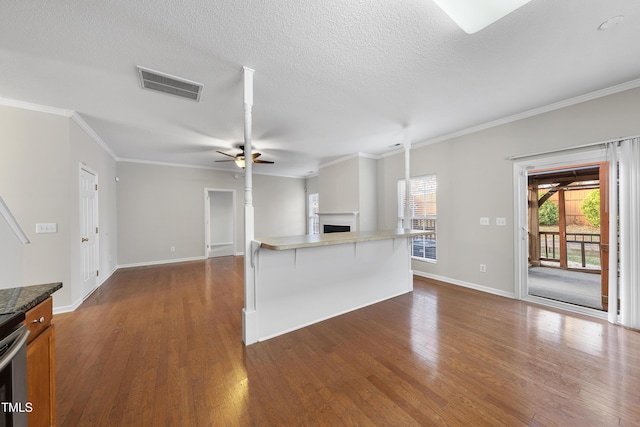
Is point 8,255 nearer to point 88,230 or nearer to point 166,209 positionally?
point 88,230

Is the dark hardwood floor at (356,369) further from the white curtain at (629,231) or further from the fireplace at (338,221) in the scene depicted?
the fireplace at (338,221)

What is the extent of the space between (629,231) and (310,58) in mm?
3726

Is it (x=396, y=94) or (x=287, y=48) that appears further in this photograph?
(x=396, y=94)

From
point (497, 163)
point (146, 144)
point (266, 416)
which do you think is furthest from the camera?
point (146, 144)

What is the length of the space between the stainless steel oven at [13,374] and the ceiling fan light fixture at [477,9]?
8.21 ft

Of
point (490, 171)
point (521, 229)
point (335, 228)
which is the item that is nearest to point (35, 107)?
point (335, 228)

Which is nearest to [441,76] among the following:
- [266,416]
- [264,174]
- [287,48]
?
[287,48]

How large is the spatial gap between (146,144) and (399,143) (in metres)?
4.81

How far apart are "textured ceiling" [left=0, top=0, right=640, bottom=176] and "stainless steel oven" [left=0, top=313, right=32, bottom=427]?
1856 mm

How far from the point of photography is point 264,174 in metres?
7.34

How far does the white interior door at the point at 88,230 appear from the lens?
338cm

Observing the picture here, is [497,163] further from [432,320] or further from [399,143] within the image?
[432,320]

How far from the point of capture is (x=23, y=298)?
108 centimetres

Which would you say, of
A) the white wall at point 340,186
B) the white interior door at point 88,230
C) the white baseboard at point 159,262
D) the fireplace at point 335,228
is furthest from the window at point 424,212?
the white baseboard at point 159,262
